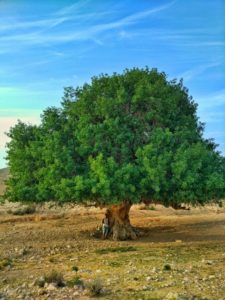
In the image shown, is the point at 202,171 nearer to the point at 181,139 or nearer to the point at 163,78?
the point at 181,139

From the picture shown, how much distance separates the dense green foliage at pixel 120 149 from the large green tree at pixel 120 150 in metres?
0.03

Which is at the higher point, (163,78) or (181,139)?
(163,78)

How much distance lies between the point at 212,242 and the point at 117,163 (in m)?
5.47

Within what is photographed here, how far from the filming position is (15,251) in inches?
790

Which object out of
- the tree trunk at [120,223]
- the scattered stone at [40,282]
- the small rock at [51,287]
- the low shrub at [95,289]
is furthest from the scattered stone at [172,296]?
the tree trunk at [120,223]

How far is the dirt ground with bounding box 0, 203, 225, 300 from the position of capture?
40.9 ft

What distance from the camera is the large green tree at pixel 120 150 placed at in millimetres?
20781

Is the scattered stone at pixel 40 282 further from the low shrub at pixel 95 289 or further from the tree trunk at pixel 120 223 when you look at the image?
the tree trunk at pixel 120 223

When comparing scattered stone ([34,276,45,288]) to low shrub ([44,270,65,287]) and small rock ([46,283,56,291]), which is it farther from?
small rock ([46,283,56,291])

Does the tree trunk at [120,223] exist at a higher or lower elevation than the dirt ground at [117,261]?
higher

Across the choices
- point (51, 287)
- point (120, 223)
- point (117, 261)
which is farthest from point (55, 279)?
point (120, 223)

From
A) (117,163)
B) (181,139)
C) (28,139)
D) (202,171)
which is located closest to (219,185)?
(202,171)

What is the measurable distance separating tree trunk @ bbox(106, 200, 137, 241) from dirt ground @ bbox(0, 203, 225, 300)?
626 mm

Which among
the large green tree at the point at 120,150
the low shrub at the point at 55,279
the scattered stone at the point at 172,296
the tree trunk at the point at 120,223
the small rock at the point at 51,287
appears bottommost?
the scattered stone at the point at 172,296
